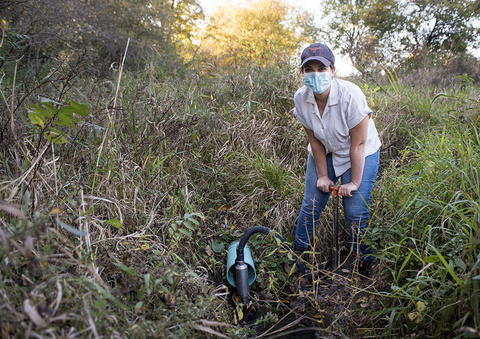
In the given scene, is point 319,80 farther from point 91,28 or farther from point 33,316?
point 91,28

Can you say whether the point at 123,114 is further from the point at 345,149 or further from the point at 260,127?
the point at 345,149

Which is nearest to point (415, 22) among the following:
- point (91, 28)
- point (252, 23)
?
point (252, 23)

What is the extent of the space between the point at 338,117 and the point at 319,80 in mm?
320

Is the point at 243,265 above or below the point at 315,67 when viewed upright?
below

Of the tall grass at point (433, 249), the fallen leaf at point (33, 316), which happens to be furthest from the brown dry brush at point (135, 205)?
the tall grass at point (433, 249)

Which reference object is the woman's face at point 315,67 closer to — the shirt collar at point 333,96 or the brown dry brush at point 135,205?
the shirt collar at point 333,96

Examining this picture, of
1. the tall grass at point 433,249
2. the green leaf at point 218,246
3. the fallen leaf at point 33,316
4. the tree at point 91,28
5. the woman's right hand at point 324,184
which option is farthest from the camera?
the tree at point 91,28

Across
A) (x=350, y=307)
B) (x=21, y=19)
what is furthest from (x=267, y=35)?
(x=350, y=307)

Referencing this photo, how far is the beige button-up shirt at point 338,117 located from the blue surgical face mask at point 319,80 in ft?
0.21

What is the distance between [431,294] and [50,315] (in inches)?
75.5

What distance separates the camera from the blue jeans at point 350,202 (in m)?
2.40

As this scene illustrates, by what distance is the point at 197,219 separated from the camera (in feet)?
9.28

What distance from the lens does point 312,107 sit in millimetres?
2480

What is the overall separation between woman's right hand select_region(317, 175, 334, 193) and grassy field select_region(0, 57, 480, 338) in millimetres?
443
